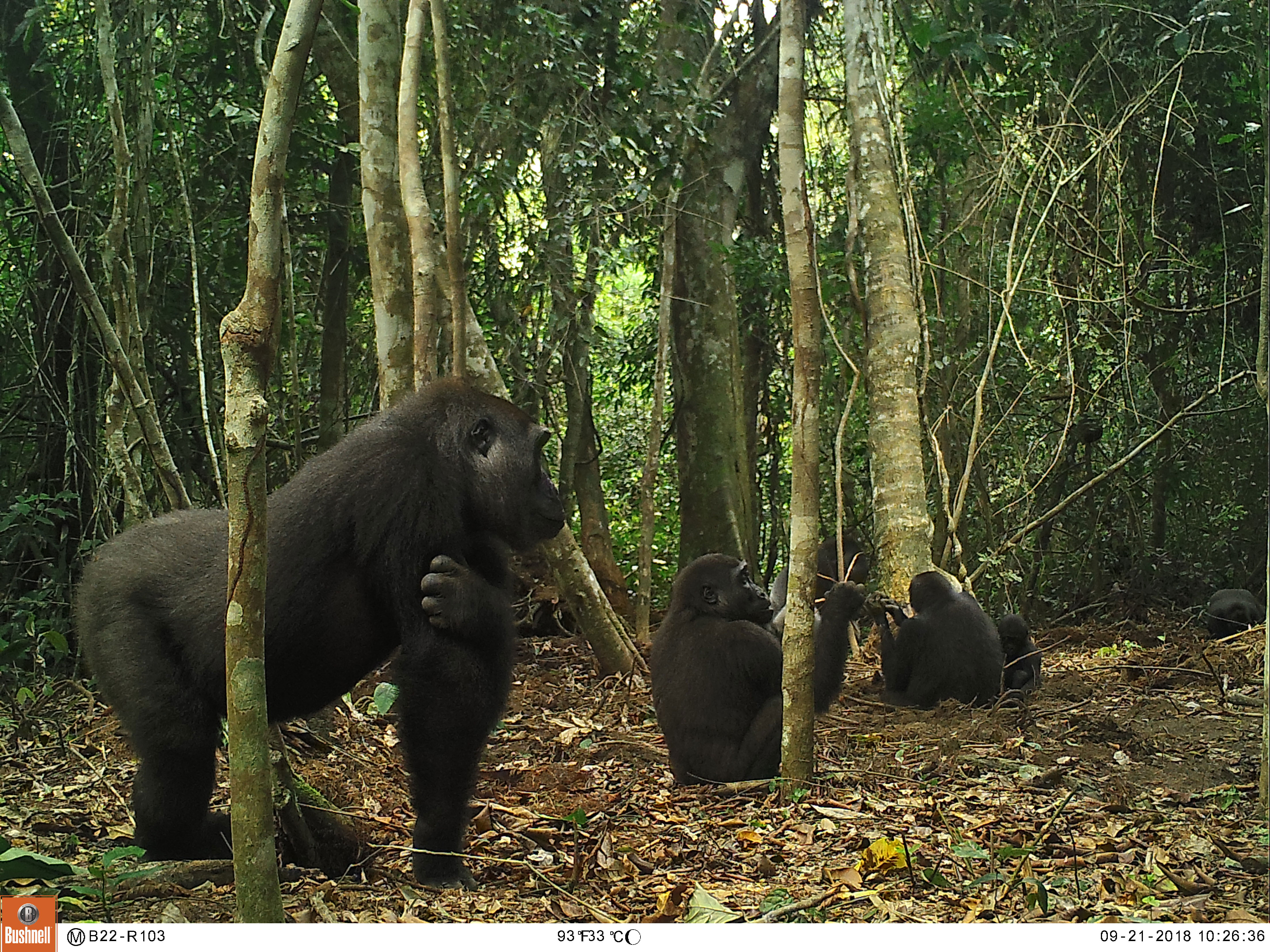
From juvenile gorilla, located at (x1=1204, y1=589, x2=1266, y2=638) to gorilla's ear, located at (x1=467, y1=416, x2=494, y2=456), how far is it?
6.72 metres

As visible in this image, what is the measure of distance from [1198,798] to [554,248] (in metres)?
5.49

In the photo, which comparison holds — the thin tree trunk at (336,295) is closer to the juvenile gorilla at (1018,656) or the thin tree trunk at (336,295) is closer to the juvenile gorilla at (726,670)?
the juvenile gorilla at (726,670)

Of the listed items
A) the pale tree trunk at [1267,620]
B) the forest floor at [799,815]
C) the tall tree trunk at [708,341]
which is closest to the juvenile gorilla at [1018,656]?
the forest floor at [799,815]

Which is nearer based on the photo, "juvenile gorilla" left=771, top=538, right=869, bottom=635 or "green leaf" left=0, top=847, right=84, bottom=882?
"green leaf" left=0, top=847, right=84, bottom=882

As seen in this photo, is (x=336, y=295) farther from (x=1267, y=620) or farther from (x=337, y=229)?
(x=1267, y=620)

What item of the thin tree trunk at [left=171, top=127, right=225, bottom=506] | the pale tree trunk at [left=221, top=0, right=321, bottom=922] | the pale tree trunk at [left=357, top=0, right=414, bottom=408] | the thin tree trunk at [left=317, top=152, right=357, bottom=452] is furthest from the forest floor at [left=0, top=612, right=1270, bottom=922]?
the thin tree trunk at [left=317, top=152, right=357, bottom=452]

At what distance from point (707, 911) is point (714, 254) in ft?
23.4

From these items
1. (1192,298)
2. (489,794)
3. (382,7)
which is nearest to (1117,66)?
(1192,298)

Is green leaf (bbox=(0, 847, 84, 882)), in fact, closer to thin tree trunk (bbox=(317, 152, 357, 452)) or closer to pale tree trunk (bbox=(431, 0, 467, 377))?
pale tree trunk (bbox=(431, 0, 467, 377))

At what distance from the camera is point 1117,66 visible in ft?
28.6

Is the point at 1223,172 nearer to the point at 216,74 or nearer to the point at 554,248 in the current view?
the point at 554,248

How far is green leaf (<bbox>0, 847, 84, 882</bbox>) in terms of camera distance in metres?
2.87

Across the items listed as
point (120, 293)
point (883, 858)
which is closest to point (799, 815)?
point (883, 858)
